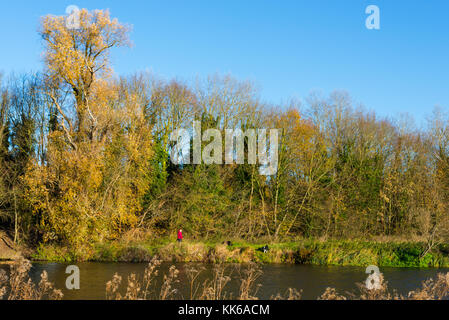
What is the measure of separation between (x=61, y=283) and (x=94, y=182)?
9621 millimetres

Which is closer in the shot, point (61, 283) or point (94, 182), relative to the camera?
point (61, 283)

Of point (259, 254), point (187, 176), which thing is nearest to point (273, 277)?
point (259, 254)

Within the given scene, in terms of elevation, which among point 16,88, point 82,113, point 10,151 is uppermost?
point 16,88

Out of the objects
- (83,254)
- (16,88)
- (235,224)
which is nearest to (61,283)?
(83,254)

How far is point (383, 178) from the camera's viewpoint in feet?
130

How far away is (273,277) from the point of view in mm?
20703

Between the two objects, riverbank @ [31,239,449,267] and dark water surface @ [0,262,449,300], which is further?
riverbank @ [31,239,449,267]

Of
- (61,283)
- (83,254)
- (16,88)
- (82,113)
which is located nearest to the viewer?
(61,283)

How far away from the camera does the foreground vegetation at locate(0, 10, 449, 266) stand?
27.2m

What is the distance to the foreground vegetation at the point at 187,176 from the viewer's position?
89.3 feet

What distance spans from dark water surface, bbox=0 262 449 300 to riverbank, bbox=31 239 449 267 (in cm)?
151

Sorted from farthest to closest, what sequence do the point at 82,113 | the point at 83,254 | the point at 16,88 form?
the point at 16,88, the point at 82,113, the point at 83,254

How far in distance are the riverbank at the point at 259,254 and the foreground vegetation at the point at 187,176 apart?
0.27ft

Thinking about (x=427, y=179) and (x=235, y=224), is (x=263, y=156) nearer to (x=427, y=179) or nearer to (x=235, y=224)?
(x=235, y=224)
